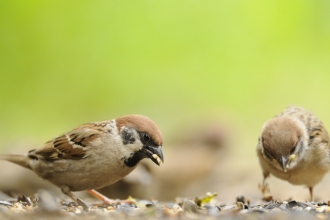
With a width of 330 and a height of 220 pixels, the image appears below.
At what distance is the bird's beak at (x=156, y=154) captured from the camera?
14.6 feet

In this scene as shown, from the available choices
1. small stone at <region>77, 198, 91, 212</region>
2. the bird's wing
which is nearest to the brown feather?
small stone at <region>77, 198, 91, 212</region>

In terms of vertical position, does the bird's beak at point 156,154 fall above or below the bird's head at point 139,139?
below

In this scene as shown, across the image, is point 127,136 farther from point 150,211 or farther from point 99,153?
point 150,211

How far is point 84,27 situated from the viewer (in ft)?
44.6

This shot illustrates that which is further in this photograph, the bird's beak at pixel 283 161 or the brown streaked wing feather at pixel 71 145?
the brown streaked wing feather at pixel 71 145

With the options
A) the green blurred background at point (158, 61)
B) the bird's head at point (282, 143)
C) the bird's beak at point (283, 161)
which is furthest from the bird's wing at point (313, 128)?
the green blurred background at point (158, 61)

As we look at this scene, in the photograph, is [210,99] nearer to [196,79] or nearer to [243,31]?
[196,79]

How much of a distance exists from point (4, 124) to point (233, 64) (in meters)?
6.31

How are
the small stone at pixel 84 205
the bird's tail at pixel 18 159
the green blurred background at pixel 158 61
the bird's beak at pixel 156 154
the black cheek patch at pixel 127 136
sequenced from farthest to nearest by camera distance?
the green blurred background at pixel 158 61, the bird's tail at pixel 18 159, the black cheek patch at pixel 127 136, the bird's beak at pixel 156 154, the small stone at pixel 84 205

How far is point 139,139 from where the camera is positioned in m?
4.54

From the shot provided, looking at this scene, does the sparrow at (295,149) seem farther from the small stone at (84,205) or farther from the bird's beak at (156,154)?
the small stone at (84,205)

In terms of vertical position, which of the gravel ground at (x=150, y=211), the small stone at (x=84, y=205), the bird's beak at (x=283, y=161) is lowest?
the gravel ground at (x=150, y=211)

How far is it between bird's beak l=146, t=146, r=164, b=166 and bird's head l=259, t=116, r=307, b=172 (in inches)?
37.7

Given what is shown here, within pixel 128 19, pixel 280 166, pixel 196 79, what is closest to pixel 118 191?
pixel 280 166
